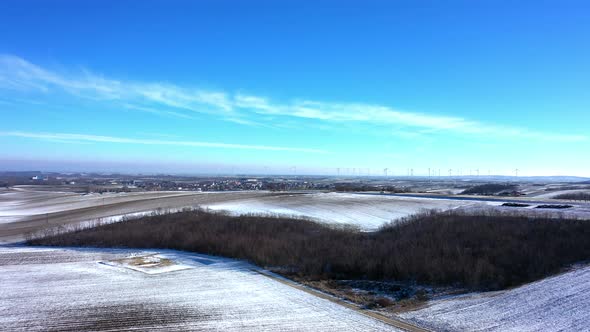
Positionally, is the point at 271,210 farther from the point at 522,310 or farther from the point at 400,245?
the point at 522,310

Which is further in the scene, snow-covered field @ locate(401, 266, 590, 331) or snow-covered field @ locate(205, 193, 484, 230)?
snow-covered field @ locate(205, 193, 484, 230)

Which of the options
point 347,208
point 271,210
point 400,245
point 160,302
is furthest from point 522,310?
point 347,208

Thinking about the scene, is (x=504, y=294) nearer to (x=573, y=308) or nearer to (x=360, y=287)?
(x=573, y=308)

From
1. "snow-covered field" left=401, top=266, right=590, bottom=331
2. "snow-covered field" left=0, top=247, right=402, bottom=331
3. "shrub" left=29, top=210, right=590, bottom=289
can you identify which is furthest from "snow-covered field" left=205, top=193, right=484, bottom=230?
"snow-covered field" left=401, top=266, right=590, bottom=331

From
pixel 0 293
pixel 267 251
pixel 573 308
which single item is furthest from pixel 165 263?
pixel 573 308

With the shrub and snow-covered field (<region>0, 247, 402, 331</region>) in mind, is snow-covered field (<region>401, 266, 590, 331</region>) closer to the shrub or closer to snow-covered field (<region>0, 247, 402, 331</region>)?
the shrub

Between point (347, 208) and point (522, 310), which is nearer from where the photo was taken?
point (522, 310)
